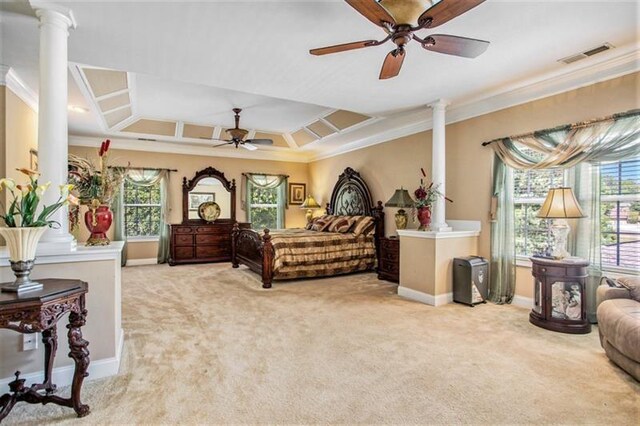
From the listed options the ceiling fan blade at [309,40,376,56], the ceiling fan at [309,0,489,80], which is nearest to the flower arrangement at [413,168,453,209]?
the ceiling fan at [309,0,489,80]

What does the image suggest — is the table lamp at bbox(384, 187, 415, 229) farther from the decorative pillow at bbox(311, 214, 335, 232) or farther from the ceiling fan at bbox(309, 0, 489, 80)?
the ceiling fan at bbox(309, 0, 489, 80)

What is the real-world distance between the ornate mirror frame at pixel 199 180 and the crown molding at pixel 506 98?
283 centimetres

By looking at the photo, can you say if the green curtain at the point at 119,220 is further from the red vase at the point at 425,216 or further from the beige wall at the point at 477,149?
the red vase at the point at 425,216

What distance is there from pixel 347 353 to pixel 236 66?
287cm

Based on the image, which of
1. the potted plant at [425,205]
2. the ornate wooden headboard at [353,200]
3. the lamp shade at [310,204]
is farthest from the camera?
the lamp shade at [310,204]

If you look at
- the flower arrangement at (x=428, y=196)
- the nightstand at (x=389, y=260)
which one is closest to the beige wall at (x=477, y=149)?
the flower arrangement at (x=428, y=196)

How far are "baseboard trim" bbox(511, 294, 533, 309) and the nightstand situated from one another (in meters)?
1.63

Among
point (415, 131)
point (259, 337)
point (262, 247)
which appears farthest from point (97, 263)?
point (415, 131)

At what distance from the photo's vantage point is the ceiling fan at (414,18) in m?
1.86

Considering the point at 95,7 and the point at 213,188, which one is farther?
the point at 213,188

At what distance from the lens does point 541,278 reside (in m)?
3.38

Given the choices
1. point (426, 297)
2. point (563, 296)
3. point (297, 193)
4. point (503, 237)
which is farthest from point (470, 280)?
point (297, 193)

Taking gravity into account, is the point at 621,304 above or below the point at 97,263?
below

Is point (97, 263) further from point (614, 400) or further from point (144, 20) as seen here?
point (614, 400)
